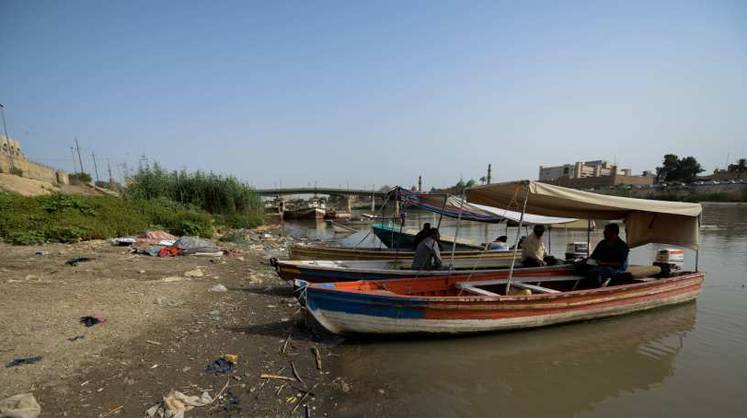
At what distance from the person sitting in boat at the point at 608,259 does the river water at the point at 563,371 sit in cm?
95

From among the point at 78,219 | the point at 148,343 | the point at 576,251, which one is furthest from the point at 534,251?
the point at 78,219

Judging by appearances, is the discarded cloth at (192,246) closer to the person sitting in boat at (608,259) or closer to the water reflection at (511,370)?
the water reflection at (511,370)

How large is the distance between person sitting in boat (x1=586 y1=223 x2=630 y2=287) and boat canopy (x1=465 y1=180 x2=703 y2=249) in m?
0.64

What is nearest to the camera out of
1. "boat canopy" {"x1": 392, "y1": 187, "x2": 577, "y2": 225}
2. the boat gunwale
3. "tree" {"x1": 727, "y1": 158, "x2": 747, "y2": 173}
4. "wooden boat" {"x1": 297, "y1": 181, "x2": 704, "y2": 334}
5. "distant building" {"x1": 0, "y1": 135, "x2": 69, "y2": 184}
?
the boat gunwale

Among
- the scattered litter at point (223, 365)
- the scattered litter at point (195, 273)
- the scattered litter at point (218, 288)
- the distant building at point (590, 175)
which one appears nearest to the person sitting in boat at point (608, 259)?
the scattered litter at point (223, 365)

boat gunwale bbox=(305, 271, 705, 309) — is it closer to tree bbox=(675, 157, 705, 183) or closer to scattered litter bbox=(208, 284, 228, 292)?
scattered litter bbox=(208, 284, 228, 292)

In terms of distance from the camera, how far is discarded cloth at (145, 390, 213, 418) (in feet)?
11.9

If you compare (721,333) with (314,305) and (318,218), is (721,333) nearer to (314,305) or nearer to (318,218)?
(314,305)

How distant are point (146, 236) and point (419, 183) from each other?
2935cm

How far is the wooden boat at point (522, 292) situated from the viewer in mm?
5621

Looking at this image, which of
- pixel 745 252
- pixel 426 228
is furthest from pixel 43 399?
pixel 745 252

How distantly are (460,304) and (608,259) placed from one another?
4.62 m

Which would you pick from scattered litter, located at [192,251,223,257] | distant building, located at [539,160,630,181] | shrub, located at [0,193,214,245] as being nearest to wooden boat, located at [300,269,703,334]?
scattered litter, located at [192,251,223,257]

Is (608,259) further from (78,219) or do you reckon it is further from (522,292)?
(78,219)
